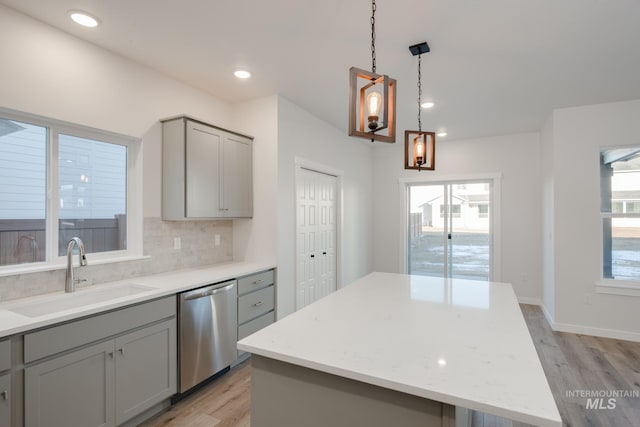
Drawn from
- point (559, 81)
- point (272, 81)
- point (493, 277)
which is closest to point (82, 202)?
point (272, 81)

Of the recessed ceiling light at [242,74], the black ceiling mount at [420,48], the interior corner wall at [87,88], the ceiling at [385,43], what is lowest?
the interior corner wall at [87,88]

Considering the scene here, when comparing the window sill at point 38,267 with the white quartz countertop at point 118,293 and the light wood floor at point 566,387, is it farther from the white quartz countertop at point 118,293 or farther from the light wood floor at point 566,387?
the light wood floor at point 566,387

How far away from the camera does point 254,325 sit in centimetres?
313

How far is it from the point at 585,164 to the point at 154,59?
4.79 m

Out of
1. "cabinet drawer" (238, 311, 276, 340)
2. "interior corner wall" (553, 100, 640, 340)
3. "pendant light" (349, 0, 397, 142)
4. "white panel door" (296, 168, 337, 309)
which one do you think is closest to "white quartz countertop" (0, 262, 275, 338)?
"cabinet drawer" (238, 311, 276, 340)

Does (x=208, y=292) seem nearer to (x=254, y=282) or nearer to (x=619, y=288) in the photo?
(x=254, y=282)

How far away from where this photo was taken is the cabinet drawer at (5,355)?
1.51 m

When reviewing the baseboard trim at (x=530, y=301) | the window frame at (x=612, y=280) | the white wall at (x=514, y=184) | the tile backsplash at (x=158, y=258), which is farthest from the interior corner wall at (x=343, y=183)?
the window frame at (x=612, y=280)

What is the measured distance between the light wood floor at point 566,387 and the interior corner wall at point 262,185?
1166 mm

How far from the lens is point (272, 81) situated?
3.17 metres

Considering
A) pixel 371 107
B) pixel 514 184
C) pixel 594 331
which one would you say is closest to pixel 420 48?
pixel 371 107

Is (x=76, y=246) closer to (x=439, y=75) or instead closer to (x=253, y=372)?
(x=253, y=372)

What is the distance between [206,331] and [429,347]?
193 centimetres

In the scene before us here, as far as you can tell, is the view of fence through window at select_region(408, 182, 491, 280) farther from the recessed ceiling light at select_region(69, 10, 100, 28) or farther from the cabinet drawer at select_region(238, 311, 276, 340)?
the recessed ceiling light at select_region(69, 10, 100, 28)
